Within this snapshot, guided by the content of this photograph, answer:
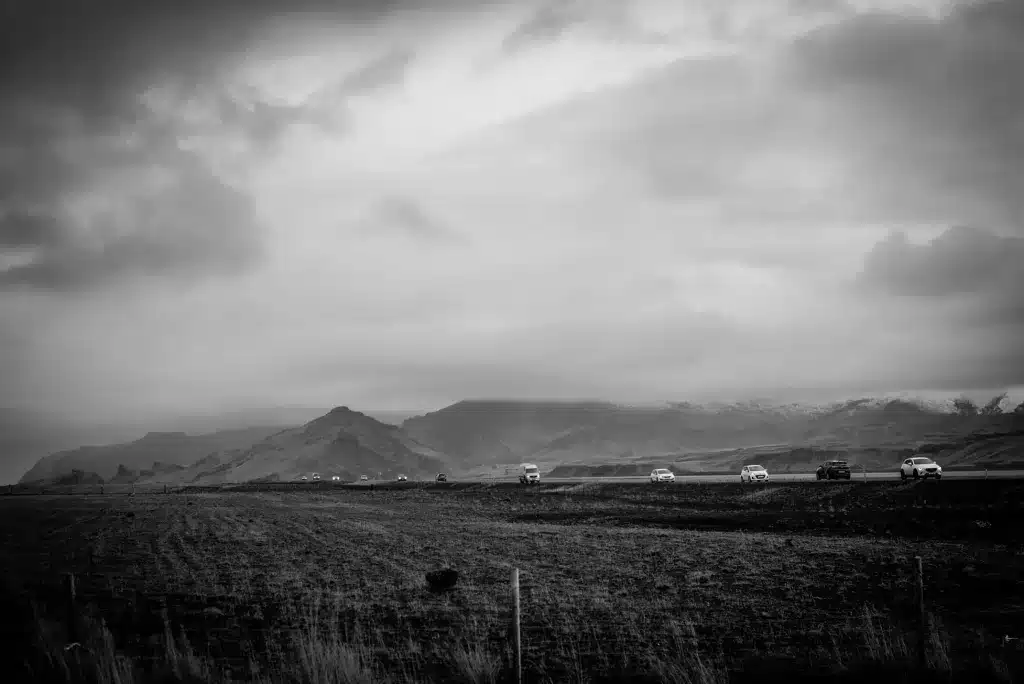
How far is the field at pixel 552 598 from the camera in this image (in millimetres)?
14266

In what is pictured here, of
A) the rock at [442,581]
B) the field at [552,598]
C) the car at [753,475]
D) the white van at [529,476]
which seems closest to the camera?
the field at [552,598]

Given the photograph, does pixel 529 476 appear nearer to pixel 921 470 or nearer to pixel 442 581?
pixel 921 470

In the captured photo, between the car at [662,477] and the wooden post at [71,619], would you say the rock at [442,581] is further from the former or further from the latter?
the car at [662,477]

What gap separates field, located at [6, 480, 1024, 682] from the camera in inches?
562

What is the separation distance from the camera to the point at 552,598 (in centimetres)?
2291

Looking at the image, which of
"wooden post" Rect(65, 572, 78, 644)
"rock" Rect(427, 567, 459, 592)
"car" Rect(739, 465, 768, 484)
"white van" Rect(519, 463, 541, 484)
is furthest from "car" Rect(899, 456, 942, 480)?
"wooden post" Rect(65, 572, 78, 644)

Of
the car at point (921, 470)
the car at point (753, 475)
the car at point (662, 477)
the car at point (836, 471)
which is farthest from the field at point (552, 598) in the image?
the car at point (662, 477)

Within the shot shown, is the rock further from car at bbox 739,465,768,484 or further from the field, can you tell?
car at bbox 739,465,768,484

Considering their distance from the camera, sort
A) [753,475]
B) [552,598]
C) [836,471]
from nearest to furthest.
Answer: [552,598] → [836,471] → [753,475]

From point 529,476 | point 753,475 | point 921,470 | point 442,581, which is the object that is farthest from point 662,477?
point 442,581

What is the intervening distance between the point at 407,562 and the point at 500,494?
5744 centimetres

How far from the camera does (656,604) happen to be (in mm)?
21828

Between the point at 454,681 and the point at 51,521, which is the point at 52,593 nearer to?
the point at 454,681

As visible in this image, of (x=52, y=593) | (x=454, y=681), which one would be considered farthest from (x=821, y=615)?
(x=52, y=593)
